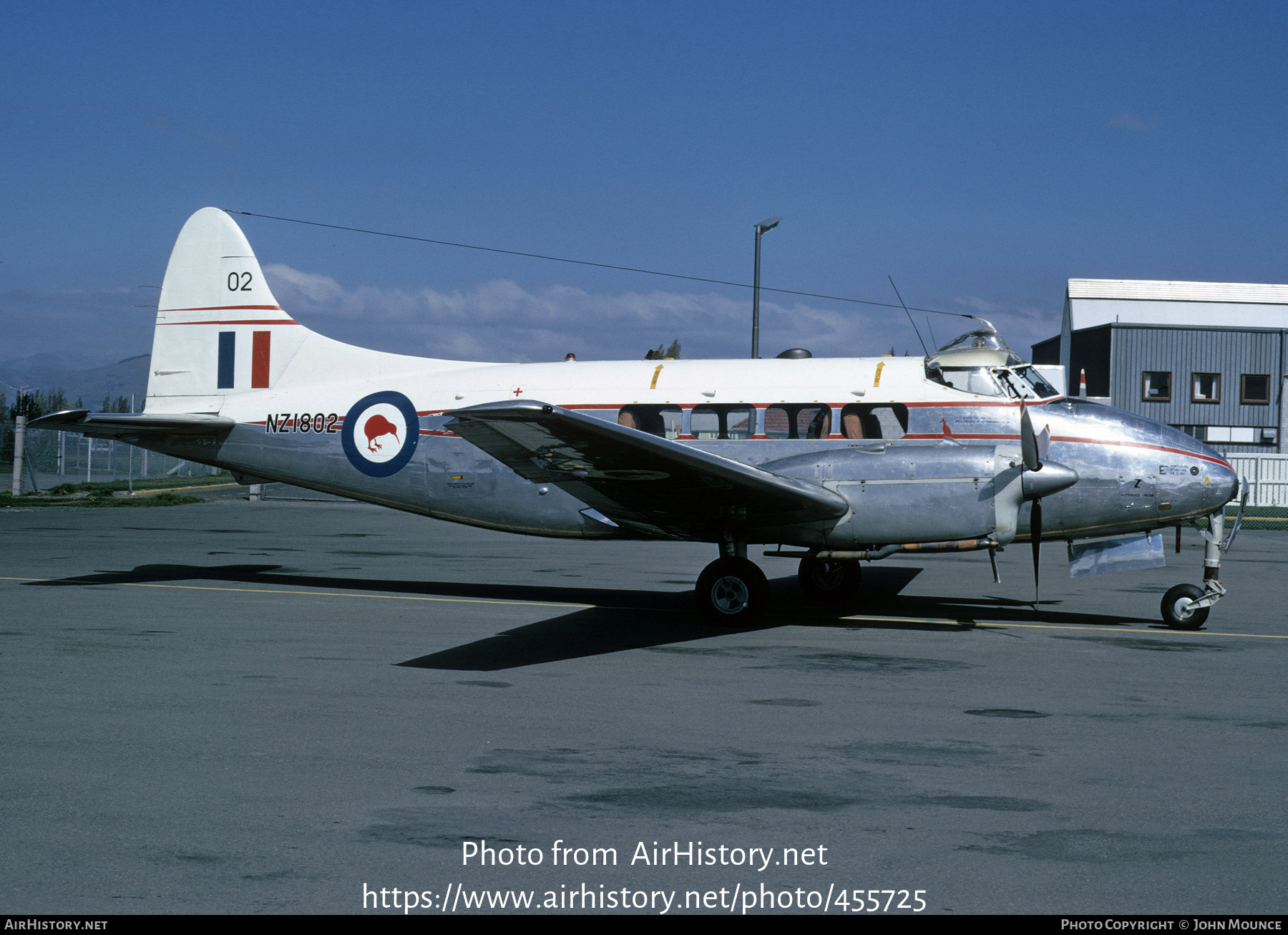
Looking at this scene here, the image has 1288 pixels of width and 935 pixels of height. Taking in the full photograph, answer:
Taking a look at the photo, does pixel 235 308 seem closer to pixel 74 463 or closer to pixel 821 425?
pixel 821 425

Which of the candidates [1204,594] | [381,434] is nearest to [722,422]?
[381,434]

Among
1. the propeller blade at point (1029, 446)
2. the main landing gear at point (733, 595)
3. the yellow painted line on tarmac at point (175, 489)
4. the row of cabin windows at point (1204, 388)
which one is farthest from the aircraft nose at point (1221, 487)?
the row of cabin windows at point (1204, 388)

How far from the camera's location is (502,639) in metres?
11.8

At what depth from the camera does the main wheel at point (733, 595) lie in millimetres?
12805

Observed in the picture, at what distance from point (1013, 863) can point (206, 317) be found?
15.4 m

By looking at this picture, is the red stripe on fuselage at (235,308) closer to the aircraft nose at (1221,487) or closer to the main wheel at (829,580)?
the main wheel at (829,580)

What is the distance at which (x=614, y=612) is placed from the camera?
1414cm

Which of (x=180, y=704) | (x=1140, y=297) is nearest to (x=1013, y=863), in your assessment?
(x=180, y=704)

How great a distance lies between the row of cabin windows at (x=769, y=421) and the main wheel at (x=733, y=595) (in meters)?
2.03

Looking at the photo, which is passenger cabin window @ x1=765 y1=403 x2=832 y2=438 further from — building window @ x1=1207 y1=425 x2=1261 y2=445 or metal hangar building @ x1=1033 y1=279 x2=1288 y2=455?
building window @ x1=1207 y1=425 x2=1261 y2=445

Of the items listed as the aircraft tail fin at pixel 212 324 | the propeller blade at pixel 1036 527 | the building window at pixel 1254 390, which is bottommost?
the propeller blade at pixel 1036 527

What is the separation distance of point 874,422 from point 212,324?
10.4 meters

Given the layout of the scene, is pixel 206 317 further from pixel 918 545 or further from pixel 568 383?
pixel 918 545

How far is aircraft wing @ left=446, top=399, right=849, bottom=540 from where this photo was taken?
35.0 ft
